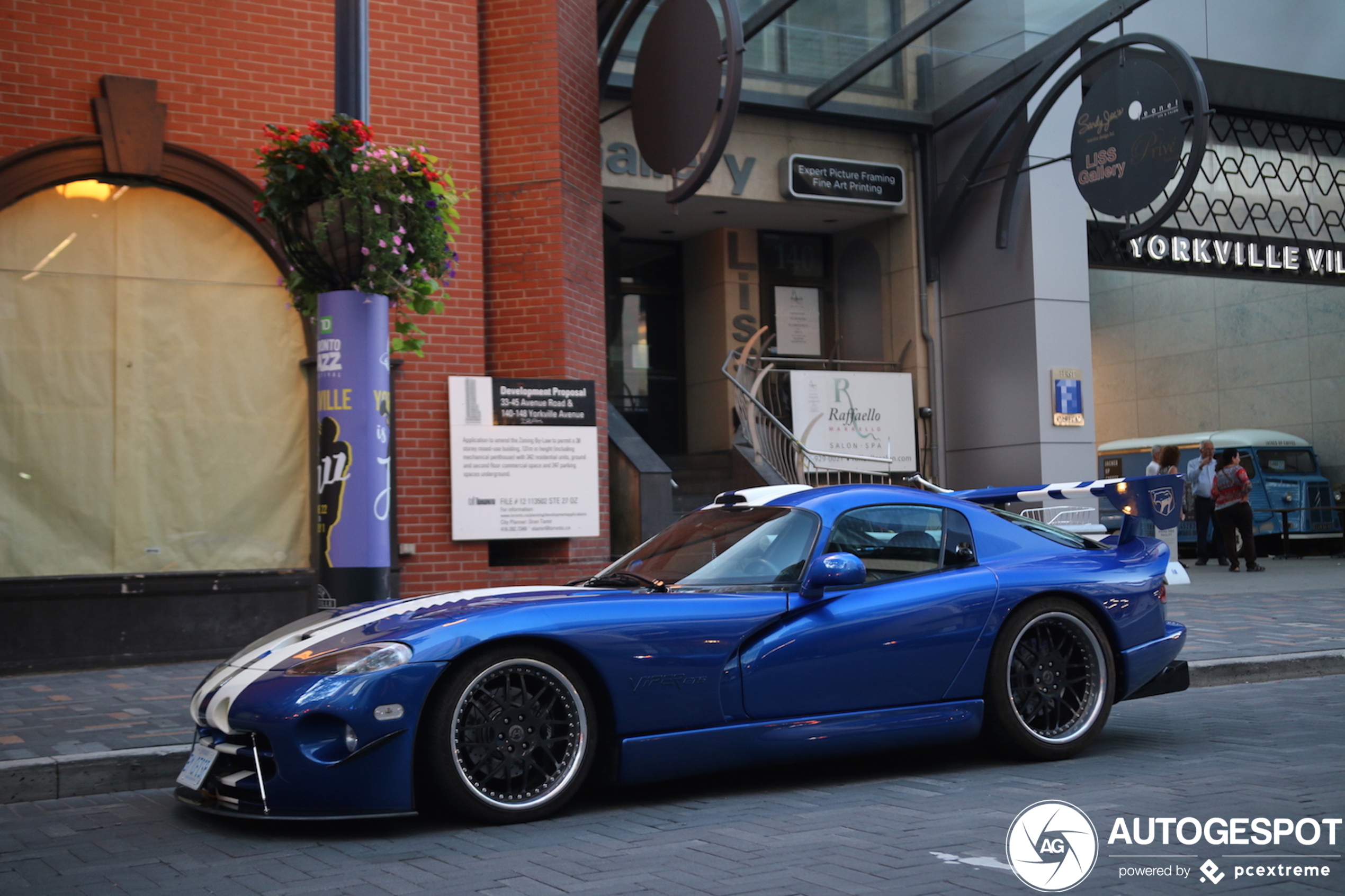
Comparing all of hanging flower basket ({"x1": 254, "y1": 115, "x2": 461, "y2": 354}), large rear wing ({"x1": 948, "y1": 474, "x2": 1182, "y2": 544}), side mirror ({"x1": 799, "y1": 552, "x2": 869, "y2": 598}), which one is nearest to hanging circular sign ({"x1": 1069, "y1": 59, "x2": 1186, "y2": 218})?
large rear wing ({"x1": 948, "y1": 474, "x2": 1182, "y2": 544})

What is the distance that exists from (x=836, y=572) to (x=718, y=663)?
60 cm

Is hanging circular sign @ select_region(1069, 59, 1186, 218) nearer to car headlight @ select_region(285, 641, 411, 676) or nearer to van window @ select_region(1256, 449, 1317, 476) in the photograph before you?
van window @ select_region(1256, 449, 1317, 476)

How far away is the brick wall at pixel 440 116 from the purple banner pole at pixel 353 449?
4.22 meters

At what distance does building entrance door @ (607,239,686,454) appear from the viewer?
18984 mm

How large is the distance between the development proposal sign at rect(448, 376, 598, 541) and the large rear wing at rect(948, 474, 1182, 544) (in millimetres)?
4862

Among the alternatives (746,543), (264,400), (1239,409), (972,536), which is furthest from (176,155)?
(1239,409)

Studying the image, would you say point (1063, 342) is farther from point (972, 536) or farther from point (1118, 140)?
point (972, 536)

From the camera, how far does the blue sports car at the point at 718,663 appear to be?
440 centimetres

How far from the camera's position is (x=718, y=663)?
4.90m

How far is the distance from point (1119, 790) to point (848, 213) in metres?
14.1

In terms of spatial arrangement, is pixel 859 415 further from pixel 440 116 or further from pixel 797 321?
pixel 440 116

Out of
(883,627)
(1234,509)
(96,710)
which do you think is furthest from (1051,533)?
(1234,509)

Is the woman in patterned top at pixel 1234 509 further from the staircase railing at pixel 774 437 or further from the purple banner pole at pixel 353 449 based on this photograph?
the purple banner pole at pixel 353 449

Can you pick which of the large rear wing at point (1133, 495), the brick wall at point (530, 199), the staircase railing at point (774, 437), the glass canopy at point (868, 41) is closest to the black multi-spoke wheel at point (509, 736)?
the large rear wing at point (1133, 495)
